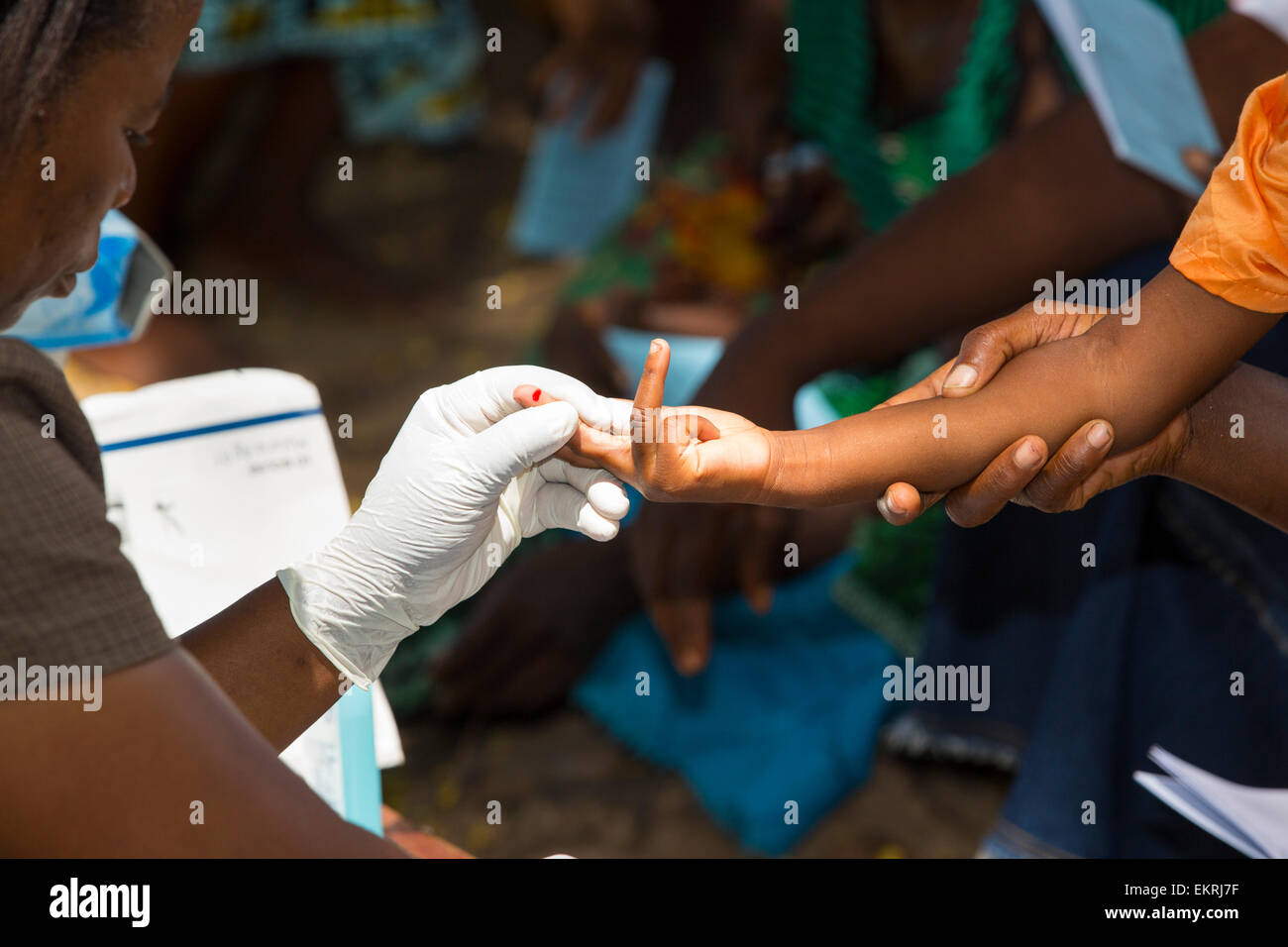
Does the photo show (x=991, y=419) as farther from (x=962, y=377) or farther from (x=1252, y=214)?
(x=1252, y=214)

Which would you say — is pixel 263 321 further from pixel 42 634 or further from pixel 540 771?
pixel 42 634

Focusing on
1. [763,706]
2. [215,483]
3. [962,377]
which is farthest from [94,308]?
[763,706]

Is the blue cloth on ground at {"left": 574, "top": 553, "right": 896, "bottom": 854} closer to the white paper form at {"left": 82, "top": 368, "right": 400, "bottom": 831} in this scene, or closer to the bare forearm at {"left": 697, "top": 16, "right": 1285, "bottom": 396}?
the bare forearm at {"left": 697, "top": 16, "right": 1285, "bottom": 396}

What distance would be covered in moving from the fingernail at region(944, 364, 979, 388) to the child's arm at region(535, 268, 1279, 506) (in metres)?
0.02

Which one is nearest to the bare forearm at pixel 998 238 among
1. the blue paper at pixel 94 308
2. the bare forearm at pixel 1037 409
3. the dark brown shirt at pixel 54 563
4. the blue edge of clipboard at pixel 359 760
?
the bare forearm at pixel 1037 409

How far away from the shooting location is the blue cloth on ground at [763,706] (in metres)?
1.73

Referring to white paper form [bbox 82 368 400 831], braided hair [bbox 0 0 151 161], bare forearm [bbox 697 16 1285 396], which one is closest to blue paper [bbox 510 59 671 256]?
bare forearm [bbox 697 16 1285 396]

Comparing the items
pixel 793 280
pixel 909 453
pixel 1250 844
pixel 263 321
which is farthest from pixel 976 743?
pixel 263 321

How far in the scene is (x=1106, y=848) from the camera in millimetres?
1299

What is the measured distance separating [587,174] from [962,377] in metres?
1.82

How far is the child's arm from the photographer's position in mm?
937
